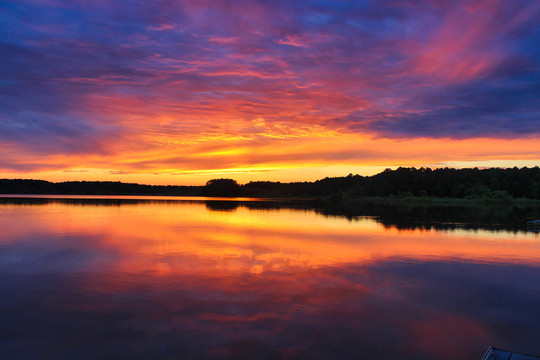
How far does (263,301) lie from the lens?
1041 cm

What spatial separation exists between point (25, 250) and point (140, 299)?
11.2 m

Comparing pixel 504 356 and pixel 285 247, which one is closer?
pixel 504 356

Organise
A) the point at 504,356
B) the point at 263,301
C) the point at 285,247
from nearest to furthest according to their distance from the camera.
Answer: the point at 504,356 → the point at 263,301 → the point at 285,247

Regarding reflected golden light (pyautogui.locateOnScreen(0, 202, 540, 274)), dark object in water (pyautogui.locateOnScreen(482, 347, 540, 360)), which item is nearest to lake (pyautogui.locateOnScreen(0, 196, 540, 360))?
reflected golden light (pyautogui.locateOnScreen(0, 202, 540, 274))

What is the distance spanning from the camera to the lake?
299 inches

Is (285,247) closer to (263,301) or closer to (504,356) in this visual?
(263,301)

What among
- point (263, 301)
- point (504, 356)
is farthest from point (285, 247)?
point (504, 356)

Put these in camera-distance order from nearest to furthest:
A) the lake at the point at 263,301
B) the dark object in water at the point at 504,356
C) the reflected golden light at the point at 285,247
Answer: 1. the dark object in water at the point at 504,356
2. the lake at the point at 263,301
3. the reflected golden light at the point at 285,247

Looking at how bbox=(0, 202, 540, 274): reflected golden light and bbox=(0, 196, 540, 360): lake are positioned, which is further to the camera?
bbox=(0, 202, 540, 274): reflected golden light

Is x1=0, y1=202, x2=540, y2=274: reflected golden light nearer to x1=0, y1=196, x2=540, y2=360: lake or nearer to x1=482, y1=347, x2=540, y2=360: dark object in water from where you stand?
x1=0, y1=196, x2=540, y2=360: lake

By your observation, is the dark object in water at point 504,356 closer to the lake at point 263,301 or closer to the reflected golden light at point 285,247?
the lake at point 263,301

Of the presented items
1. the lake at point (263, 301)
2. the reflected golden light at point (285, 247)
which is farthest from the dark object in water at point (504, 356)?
the reflected golden light at point (285, 247)

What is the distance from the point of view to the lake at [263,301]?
7.60m

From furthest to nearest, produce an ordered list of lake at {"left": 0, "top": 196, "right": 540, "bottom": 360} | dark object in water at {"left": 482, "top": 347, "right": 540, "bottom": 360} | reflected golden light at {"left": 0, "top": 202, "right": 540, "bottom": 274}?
reflected golden light at {"left": 0, "top": 202, "right": 540, "bottom": 274}, lake at {"left": 0, "top": 196, "right": 540, "bottom": 360}, dark object in water at {"left": 482, "top": 347, "right": 540, "bottom": 360}
